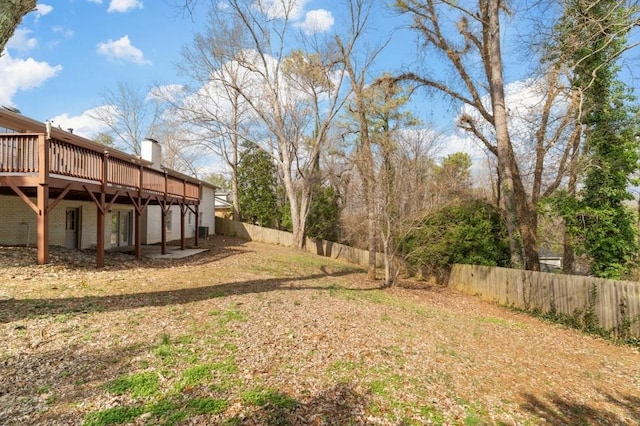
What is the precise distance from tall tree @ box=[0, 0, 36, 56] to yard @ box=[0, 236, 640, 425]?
349 centimetres

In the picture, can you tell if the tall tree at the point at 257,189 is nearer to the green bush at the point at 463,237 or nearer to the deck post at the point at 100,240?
the green bush at the point at 463,237

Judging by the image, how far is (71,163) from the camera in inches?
334

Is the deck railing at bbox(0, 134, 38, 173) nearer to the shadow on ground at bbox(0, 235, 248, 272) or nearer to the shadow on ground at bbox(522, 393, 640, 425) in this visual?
the shadow on ground at bbox(0, 235, 248, 272)

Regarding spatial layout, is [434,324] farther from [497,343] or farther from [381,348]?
[381,348]

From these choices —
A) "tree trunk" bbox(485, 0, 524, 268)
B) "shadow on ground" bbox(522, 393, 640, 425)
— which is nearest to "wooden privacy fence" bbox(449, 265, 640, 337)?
"tree trunk" bbox(485, 0, 524, 268)

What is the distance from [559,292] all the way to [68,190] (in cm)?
1271

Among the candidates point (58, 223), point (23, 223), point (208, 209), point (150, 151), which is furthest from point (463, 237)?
point (208, 209)

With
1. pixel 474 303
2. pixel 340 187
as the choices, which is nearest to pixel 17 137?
pixel 474 303

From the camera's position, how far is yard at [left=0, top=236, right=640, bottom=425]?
133 inches

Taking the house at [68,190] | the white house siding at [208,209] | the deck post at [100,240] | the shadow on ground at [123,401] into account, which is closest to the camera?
the shadow on ground at [123,401]

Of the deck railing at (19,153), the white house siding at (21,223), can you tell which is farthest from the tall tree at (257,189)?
the deck railing at (19,153)

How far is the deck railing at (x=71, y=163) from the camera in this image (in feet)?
25.9

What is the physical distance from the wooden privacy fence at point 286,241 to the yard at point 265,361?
11.3 metres

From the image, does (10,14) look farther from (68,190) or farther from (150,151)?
(150,151)
